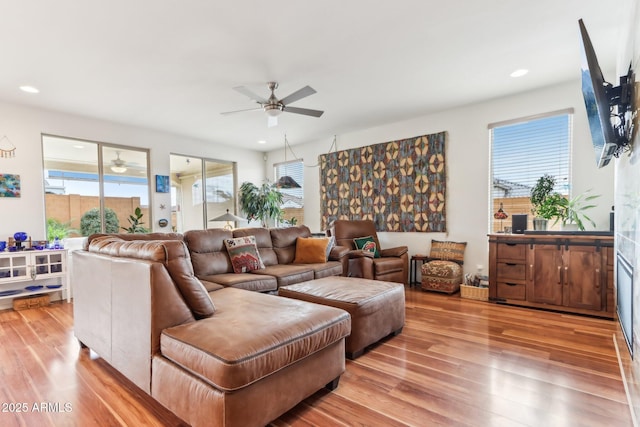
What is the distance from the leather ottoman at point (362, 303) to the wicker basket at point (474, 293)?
1596 millimetres

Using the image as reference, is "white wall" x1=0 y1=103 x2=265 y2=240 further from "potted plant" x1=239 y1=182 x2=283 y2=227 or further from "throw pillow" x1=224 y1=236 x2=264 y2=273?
"throw pillow" x1=224 y1=236 x2=264 y2=273

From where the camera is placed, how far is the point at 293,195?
6629 millimetres

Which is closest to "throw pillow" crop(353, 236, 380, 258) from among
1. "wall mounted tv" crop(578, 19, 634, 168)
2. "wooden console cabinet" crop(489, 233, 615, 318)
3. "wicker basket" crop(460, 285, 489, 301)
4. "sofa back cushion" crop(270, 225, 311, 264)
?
"sofa back cushion" crop(270, 225, 311, 264)

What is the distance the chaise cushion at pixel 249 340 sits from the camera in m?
1.32

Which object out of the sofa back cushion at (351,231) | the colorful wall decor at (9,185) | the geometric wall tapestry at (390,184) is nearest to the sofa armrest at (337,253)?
the sofa back cushion at (351,231)

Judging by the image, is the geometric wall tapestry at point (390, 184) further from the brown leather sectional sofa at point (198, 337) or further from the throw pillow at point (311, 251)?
the brown leather sectional sofa at point (198, 337)

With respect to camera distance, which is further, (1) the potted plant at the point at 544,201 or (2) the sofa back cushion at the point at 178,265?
(1) the potted plant at the point at 544,201

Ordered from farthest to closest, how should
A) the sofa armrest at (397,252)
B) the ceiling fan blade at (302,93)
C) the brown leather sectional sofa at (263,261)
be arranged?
the sofa armrest at (397,252) < the brown leather sectional sofa at (263,261) < the ceiling fan blade at (302,93)

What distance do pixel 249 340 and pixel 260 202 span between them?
5089 millimetres

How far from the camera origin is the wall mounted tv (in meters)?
1.66

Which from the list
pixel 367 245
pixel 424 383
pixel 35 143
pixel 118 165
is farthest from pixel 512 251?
pixel 35 143

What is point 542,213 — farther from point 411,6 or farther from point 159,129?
point 159,129

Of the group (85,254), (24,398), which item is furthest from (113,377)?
(85,254)

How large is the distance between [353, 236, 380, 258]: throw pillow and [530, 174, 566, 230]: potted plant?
202cm
